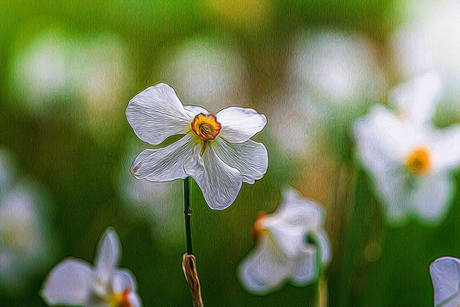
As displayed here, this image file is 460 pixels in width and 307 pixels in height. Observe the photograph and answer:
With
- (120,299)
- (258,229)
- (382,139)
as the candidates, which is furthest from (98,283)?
(382,139)

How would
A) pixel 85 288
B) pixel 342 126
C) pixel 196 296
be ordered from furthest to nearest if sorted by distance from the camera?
pixel 342 126
pixel 85 288
pixel 196 296

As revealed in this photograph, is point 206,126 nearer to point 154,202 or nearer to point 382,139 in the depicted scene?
point 382,139

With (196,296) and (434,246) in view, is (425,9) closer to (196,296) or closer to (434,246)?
(434,246)

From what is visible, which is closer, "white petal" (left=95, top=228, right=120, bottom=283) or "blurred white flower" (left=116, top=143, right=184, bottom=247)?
"white petal" (left=95, top=228, right=120, bottom=283)

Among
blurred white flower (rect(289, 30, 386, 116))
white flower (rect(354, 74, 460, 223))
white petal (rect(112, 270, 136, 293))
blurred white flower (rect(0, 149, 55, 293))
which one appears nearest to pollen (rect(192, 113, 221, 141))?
white petal (rect(112, 270, 136, 293))

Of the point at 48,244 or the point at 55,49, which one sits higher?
the point at 55,49

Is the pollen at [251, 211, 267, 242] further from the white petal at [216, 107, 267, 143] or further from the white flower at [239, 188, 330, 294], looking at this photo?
the white petal at [216, 107, 267, 143]

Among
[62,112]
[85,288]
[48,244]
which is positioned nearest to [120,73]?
[62,112]
